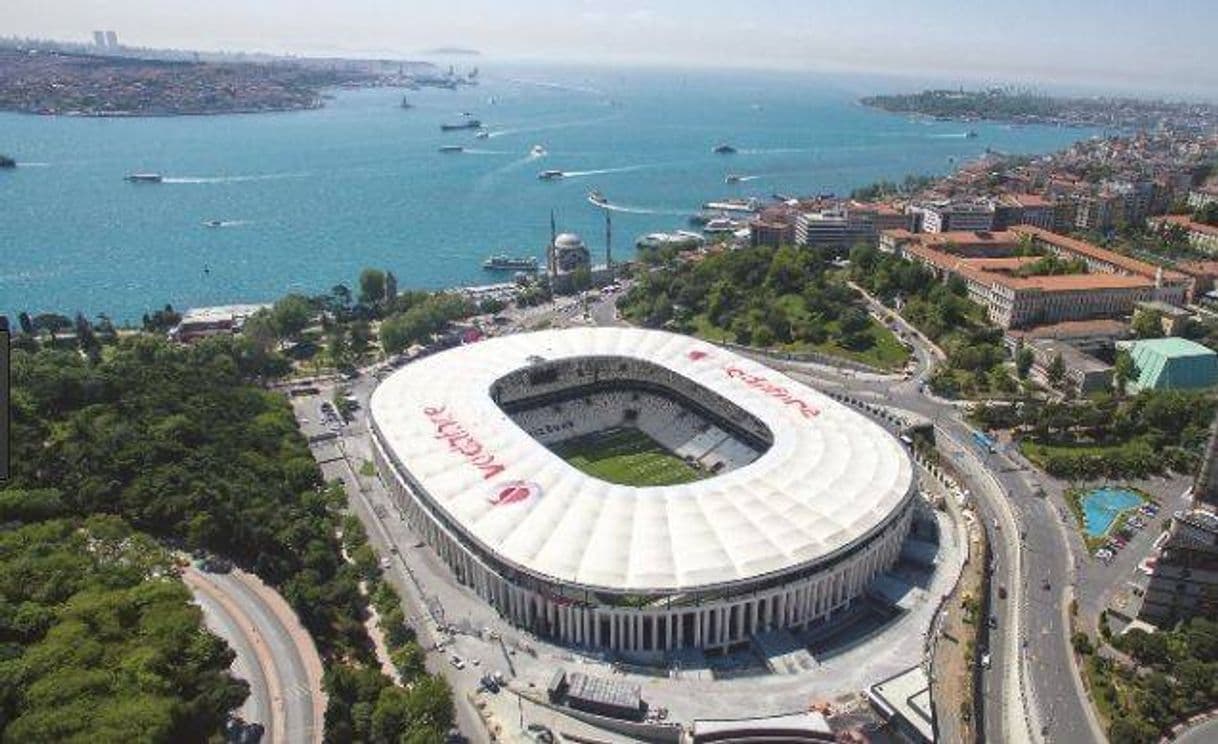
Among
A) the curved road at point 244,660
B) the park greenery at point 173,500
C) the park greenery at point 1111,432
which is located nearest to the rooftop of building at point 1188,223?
the park greenery at point 1111,432

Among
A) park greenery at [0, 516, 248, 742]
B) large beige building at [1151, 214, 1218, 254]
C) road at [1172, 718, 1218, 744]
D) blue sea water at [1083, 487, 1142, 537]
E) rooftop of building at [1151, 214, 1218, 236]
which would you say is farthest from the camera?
rooftop of building at [1151, 214, 1218, 236]

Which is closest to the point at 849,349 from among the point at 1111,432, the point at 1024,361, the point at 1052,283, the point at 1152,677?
the point at 1024,361

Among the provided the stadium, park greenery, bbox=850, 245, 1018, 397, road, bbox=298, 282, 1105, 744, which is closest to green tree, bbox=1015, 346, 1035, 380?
park greenery, bbox=850, 245, 1018, 397

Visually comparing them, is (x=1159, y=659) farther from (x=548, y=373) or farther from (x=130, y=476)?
(x=130, y=476)

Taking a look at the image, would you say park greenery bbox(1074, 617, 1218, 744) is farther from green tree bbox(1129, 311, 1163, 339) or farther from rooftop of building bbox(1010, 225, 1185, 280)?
rooftop of building bbox(1010, 225, 1185, 280)

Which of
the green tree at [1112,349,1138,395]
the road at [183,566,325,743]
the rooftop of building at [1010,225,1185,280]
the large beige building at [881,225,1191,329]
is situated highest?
the rooftop of building at [1010,225,1185,280]

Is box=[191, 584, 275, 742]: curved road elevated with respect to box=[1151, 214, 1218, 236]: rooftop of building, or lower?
lower

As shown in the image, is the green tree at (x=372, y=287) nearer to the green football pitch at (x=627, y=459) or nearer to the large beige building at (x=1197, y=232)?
the green football pitch at (x=627, y=459)
